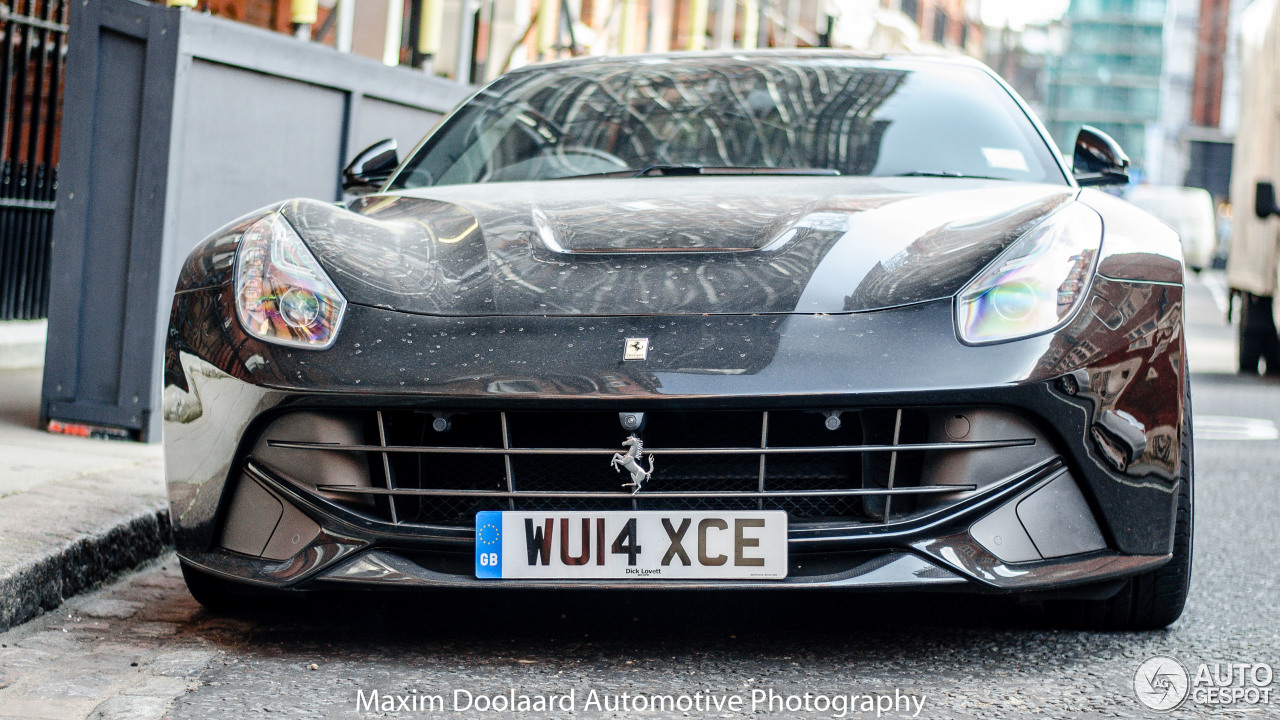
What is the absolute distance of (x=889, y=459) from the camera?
272 centimetres

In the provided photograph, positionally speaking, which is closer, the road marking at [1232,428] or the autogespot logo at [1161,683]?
the autogespot logo at [1161,683]

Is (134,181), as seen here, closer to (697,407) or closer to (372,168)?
(372,168)

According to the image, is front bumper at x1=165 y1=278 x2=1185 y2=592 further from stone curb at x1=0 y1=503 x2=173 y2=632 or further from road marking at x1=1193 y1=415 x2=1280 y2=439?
road marking at x1=1193 y1=415 x2=1280 y2=439

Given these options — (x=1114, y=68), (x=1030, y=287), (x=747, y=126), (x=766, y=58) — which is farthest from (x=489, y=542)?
(x=1114, y=68)

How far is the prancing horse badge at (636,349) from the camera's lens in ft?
8.92

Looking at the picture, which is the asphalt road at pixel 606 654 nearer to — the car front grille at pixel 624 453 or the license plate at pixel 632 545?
the license plate at pixel 632 545

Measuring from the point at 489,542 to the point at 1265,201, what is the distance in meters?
9.02

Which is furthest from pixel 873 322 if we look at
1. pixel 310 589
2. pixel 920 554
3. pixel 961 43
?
pixel 961 43

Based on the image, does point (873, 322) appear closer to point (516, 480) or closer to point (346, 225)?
point (516, 480)

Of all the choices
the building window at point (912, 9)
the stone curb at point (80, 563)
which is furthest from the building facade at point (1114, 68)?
the stone curb at point (80, 563)

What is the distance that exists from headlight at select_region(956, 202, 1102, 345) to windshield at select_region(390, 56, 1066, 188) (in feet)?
2.79

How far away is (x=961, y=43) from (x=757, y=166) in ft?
136

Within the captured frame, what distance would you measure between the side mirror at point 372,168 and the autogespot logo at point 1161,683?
234 centimetres

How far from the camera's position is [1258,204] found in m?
10.5
